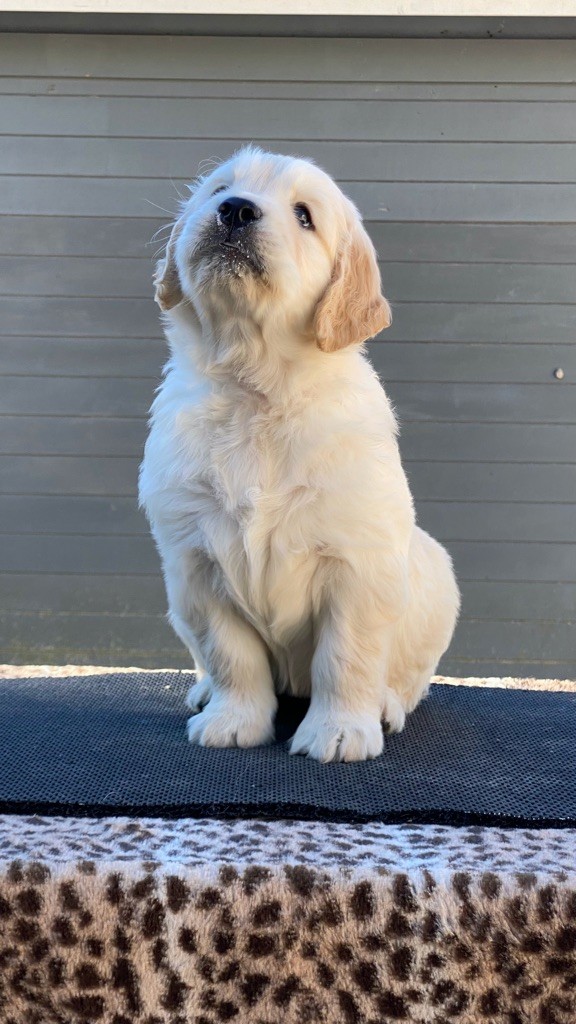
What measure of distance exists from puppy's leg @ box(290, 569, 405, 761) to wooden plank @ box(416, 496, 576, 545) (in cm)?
333

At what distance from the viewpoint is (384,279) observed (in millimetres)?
5707

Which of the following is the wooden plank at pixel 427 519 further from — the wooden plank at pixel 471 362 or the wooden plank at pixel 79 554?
the wooden plank at pixel 471 362

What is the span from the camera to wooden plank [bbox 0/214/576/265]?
18.6 feet

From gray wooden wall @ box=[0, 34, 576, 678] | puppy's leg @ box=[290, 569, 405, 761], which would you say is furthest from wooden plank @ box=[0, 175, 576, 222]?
puppy's leg @ box=[290, 569, 405, 761]

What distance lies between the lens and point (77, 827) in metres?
1.82

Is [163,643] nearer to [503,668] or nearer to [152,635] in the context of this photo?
[152,635]

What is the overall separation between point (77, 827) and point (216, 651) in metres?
0.83

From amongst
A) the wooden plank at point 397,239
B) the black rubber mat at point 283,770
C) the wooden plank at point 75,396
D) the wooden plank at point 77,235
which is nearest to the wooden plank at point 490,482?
the wooden plank at point 397,239

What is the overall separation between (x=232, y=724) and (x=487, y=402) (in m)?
3.68

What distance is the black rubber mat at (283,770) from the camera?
194cm

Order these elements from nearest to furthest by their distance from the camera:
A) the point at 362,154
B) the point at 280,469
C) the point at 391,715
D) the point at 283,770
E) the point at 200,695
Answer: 1. the point at 283,770
2. the point at 280,469
3. the point at 391,715
4. the point at 200,695
5. the point at 362,154

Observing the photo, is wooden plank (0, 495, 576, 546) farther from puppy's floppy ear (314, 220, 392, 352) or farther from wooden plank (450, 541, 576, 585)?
puppy's floppy ear (314, 220, 392, 352)

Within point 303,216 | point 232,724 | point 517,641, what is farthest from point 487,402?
point 232,724

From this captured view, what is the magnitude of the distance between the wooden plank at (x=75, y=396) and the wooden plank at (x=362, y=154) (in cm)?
123
